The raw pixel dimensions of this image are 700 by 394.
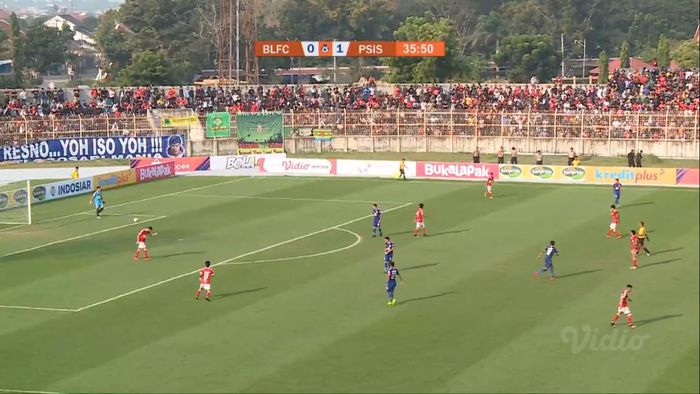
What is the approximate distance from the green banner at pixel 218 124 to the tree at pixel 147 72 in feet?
70.7

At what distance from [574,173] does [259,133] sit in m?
24.6

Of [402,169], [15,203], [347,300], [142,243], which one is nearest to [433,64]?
[402,169]

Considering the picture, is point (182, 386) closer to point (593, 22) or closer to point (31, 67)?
point (31, 67)

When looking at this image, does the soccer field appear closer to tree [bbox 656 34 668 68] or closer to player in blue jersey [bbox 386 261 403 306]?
player in blue jersey [bbox 386 261 403 306]

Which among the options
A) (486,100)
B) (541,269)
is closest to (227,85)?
(486,100)

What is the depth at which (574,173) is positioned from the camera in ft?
213

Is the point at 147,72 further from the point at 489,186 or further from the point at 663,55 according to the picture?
the point at 489,186

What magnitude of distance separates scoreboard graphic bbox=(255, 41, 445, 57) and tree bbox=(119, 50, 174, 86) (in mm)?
15535

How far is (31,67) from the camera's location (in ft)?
423

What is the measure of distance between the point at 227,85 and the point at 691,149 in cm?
3948

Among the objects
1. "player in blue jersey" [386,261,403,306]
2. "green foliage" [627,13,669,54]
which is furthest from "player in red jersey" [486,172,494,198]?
"green foliage" [627,13,669,54]

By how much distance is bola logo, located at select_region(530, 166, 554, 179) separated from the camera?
6556 cm

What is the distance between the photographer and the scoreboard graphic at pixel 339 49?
8738cm

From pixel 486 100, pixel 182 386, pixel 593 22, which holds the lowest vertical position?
pixel 182 386
